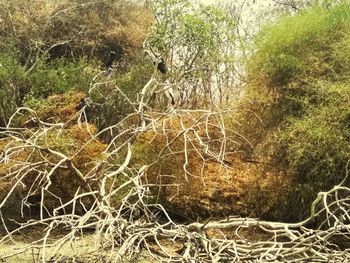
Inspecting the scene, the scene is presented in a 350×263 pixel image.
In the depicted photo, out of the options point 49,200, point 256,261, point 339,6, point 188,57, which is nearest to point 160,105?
point 188,57

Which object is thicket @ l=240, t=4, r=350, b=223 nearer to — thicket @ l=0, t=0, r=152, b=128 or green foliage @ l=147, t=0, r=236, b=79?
thicket @ l=0, t=0, r=152, b=128

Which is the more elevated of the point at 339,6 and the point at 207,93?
the point at 339,6

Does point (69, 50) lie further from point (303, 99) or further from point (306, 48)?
point (303, 99)

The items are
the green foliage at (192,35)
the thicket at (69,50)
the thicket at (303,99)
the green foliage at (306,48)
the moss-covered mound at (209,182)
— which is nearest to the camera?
the thicket at (303,99)

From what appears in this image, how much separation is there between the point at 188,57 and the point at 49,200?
5.11 metres

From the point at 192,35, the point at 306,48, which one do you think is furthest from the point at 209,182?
the point at 192,35

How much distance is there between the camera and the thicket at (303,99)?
8.87 m

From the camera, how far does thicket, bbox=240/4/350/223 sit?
8867mm

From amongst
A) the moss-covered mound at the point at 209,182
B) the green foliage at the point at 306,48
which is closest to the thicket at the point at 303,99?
the green foliage at the point at 306,48

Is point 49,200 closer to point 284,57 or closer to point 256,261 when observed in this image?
point 284,57

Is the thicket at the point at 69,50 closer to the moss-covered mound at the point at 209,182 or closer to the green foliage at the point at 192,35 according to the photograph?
the green foliage at the point at 192,35

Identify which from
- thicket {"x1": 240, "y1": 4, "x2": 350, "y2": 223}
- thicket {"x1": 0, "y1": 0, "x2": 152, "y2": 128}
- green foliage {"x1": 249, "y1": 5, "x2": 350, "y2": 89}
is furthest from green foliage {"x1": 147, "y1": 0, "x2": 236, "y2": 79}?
green foliage {"x1": 249, "y1": 5, "x2": 350, "y2": 89}

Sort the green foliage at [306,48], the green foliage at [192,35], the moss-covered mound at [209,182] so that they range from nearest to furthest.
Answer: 1. the green foliage at [306,48]
2. the moss-covered mound at [209,182]
3. the green foliage at [192,35]

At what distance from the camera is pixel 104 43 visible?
A: 48.0 feet
